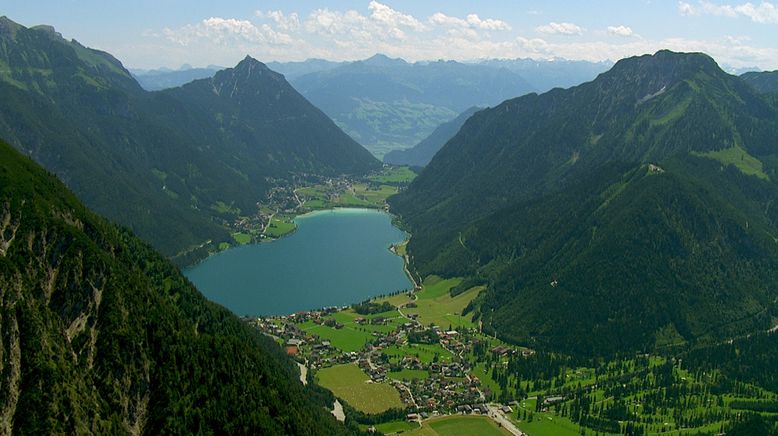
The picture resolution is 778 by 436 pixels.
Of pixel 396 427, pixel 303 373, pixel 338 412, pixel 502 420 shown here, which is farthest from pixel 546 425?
pixel 303 373

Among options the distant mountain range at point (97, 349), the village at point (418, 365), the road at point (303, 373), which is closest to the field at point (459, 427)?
the village at point (418, 365)

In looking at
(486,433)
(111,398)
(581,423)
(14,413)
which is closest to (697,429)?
(581,423)

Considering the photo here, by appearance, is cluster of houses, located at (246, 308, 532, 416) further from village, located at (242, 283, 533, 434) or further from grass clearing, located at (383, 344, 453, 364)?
grass clearing, located at (383, 344, 453, 364)

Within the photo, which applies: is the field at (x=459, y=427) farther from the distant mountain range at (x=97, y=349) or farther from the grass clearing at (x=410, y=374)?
the distant mountain range at (x=97, y=349)

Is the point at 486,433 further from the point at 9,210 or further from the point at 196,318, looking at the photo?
the point at 9,210

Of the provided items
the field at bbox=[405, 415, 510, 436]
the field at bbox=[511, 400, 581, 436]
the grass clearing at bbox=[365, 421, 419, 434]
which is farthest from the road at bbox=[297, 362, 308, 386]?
the field at bbox=[511, 400, 581, 436]

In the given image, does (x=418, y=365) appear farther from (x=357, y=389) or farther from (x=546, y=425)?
(x=546, y=425)
